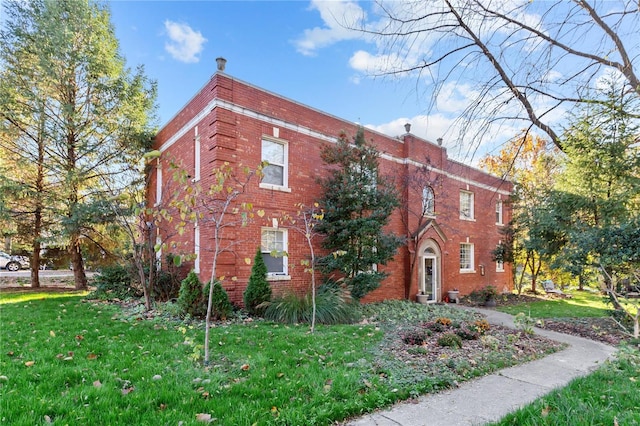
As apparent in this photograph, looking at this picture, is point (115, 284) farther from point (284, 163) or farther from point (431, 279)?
point (431, 279)

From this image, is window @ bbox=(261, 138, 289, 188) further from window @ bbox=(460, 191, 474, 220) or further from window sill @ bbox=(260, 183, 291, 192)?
window @ bbox=(460, 191, 474, 220)

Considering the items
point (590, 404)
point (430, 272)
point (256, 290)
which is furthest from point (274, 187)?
point (430, 272)

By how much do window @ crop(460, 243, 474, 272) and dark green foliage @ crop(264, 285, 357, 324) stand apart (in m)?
10.7

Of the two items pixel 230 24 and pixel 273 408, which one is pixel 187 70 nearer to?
pixel 230 24

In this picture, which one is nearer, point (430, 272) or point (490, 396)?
point (490, 396)

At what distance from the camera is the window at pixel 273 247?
1036cm

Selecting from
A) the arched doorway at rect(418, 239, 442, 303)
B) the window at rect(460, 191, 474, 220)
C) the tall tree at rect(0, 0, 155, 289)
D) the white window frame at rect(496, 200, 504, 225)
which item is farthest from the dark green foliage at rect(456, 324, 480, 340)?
the white window frame at rect(496, 200, 504, 225)

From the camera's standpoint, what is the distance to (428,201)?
14695 millimetres

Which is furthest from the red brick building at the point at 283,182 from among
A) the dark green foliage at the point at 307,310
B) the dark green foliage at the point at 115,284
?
the dark green foliage at the point at 115,284

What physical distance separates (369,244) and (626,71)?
726cm

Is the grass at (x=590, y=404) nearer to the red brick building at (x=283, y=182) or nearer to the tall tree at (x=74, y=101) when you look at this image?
the red brick building at (x=283, y=182)

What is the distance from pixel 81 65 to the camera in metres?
13.3

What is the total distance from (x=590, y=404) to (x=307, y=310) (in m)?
5.71

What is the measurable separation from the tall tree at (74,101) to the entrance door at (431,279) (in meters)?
13.0
